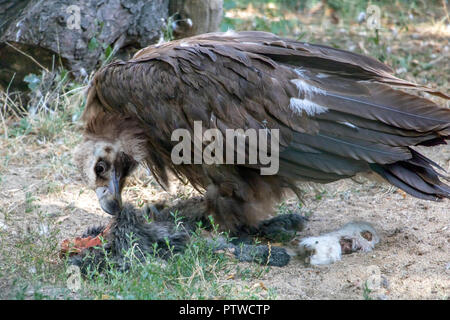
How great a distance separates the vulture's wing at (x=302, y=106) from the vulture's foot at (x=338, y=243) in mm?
394

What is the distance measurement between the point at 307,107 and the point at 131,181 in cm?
194

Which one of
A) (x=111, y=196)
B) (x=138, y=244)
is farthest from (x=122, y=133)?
(x=138, y=244)

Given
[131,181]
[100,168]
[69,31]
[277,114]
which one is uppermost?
[277,114]

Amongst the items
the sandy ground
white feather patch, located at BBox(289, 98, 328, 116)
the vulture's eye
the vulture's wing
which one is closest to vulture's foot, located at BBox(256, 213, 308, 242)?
the sandy ground

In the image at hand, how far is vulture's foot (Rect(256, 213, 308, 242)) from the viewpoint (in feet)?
14.4

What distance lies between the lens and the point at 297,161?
13.0 feet

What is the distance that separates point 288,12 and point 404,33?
1.62 m

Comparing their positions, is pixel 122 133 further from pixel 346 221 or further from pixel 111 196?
pixel 346 221

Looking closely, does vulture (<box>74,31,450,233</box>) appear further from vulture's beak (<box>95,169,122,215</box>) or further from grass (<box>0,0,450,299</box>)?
grass (<box>0,0,450,299</box>)

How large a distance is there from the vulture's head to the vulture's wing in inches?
14.6

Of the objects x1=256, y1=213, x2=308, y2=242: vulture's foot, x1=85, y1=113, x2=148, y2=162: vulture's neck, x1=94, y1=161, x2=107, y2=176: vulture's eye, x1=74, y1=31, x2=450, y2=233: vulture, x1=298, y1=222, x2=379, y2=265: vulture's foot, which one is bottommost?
x1=256, y1=213, x2=308, y2=242: vulture's foot

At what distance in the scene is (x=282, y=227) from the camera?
4438 millimetres
